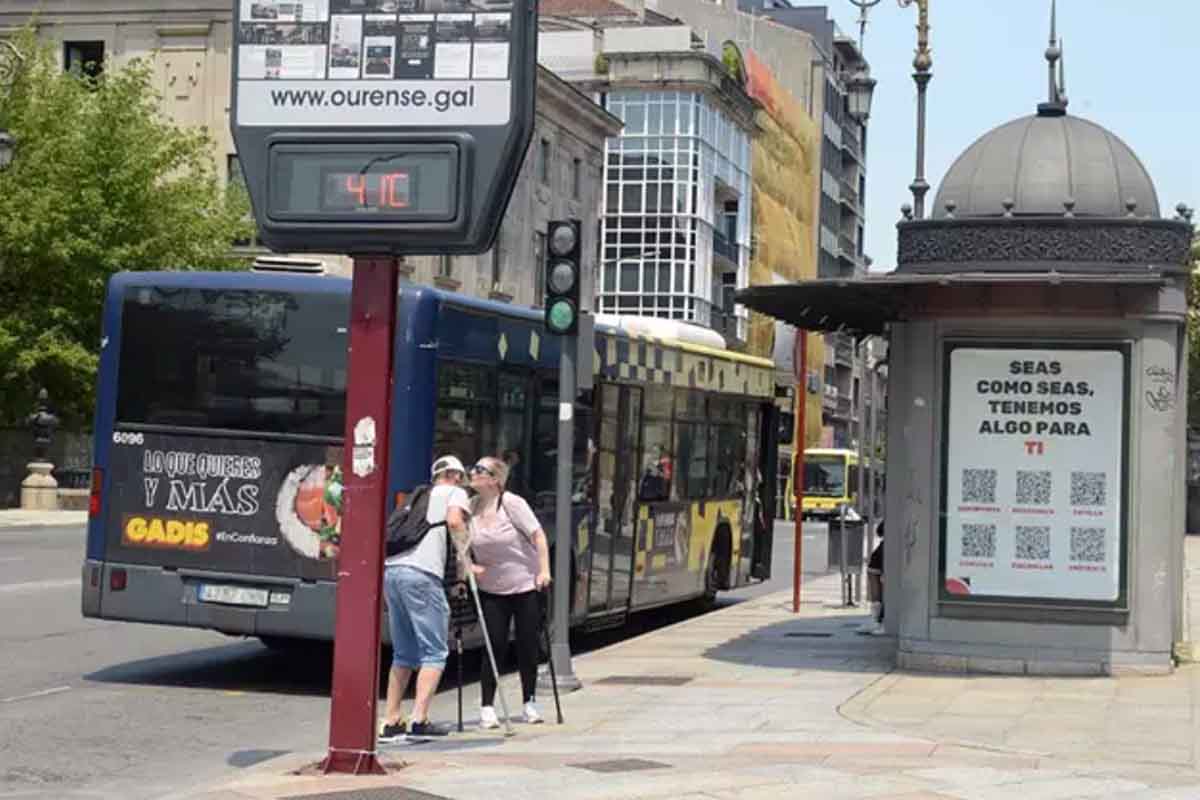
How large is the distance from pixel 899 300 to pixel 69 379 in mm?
38771

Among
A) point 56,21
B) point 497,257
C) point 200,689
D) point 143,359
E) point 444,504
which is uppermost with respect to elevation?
point 56,21

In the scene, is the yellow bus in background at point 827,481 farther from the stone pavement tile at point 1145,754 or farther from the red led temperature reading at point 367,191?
the red led temperature reading at point 367,191

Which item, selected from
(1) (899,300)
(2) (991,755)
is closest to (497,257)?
(1) (899,300)

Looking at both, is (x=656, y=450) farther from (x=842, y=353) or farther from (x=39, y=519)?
(x=842, y=353)

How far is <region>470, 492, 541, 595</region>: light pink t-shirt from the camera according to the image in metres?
13.4

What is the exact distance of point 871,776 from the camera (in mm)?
11000

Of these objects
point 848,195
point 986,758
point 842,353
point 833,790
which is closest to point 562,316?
point 986,758

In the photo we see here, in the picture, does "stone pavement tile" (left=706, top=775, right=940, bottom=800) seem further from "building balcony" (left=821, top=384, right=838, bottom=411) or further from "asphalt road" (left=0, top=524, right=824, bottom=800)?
"building balcony" (left=821, top=384, right=838, bottom=411)

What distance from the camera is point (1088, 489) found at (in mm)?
16328

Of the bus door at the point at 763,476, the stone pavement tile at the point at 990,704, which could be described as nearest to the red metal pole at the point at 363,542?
the stone pavement tile at the point at 990,704

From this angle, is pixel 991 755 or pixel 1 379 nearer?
pixel 991 755

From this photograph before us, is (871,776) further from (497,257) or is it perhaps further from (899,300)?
(497,257)

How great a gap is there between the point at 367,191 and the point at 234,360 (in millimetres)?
5128

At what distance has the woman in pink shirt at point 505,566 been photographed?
13.3 metres
